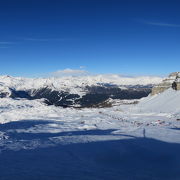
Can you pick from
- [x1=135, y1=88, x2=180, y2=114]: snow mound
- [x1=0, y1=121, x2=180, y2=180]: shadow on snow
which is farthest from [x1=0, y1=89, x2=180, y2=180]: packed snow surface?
[x1=135, y1=88, x2=180, y2=114]: snow mound

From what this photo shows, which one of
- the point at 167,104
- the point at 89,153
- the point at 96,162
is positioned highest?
the point at 167,104

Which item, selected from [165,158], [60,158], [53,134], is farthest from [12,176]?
[53,134]

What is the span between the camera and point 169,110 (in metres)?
73.4

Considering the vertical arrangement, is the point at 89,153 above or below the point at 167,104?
below

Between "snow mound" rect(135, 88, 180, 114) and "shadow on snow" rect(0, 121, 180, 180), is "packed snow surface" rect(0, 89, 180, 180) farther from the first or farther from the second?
"snow mound" rect(135, 88, 180, 114)

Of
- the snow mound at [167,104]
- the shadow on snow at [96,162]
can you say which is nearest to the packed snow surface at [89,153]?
the shadow on snow at [96,162]

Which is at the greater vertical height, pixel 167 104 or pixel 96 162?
pixel 167 104

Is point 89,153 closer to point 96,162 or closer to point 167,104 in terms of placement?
point 96,162

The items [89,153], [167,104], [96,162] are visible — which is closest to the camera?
[96,162]

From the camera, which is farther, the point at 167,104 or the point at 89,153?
the point at 167,104

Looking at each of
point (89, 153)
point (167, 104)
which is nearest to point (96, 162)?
A: point (89, 153)

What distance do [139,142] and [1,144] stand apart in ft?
47.5

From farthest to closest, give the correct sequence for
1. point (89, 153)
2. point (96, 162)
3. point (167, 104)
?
point (167, 104) < point (89, 153) < point (96, 162)

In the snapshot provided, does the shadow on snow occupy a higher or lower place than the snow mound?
lower
